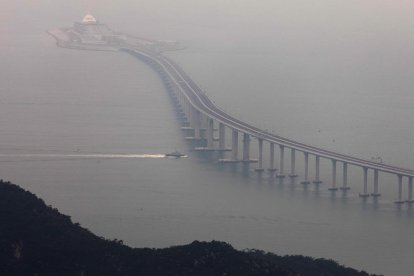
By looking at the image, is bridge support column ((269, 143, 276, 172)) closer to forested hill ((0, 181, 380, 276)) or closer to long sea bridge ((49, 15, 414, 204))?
long sea bridge ((49, 15, 414, 204))

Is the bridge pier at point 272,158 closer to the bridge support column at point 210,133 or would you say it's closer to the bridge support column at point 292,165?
the bridge support column at point 292,165

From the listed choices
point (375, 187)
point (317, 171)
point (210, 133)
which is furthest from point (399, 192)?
point (210, 133)

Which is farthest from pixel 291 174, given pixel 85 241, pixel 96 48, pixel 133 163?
pixel 96 48

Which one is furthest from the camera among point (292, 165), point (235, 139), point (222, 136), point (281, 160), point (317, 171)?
point (222, 136)

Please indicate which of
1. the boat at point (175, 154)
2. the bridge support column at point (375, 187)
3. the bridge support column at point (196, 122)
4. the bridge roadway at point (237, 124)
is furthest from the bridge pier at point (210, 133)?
the bridge support column at point (375, 187)

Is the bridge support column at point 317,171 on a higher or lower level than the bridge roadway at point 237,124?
lower

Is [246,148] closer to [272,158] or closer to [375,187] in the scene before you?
[272,158]
